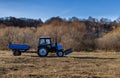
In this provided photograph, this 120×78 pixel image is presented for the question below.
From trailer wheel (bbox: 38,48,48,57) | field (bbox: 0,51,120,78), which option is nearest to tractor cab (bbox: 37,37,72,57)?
trailer wheel (bbox: 38,48,48,57)

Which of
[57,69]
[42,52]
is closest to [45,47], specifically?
[42,52]

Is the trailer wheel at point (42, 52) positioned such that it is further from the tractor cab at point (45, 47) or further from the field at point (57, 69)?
the field at point (57, 69)

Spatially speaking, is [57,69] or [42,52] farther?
[42,52]

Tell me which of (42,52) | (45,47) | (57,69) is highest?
(45,47)

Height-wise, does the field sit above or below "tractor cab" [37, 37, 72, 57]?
below

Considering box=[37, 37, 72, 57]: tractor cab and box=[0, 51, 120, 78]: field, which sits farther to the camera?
box=[37, 37, 72, 57]: tractor cab

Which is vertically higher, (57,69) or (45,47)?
(45,47)

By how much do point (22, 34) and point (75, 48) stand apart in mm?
12569

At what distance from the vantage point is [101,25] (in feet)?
316

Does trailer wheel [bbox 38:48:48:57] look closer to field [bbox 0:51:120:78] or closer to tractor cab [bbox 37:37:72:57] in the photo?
tractor cab [bbox 37:37:72:57]

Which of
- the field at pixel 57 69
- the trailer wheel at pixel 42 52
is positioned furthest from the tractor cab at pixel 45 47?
the field at pixel 57 69

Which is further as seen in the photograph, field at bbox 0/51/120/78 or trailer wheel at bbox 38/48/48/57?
trailer wheel at bbox 38/48/48/57

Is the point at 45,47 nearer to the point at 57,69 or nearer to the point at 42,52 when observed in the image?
the point at 42,52

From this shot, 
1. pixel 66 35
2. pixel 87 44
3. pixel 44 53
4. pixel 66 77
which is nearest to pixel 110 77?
pixel 66 77
